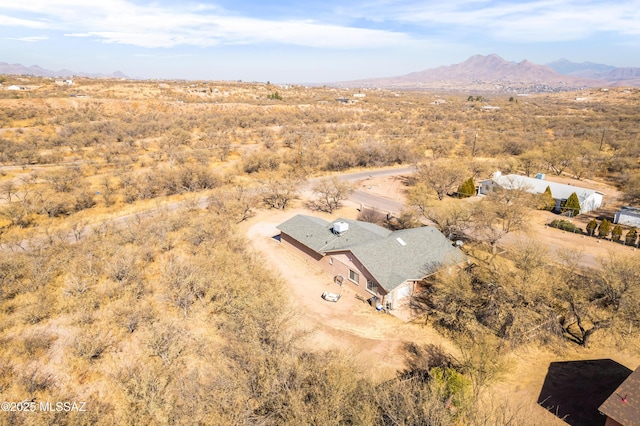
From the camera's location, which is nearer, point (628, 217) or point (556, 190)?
point (628, 217)

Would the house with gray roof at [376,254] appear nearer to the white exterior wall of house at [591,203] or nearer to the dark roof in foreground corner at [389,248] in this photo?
the dark roof in foreground corner at [389,248]

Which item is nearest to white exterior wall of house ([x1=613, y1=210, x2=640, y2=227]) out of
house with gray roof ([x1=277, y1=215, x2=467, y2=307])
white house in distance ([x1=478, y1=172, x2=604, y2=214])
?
white house in distance ([x1=478, y1=172, x2=604, y2=214])

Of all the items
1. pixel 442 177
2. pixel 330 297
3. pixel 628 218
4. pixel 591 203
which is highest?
pixel 442 177

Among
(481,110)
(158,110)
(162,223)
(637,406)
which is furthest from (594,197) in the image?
(158,110)

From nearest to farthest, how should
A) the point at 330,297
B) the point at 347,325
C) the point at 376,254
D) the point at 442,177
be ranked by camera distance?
the point at 347,325 < the point at 330,297 < the point at 376,254 < the point at 442,177

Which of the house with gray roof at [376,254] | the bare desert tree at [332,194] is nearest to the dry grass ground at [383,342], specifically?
the house with gray roof at [376,254]

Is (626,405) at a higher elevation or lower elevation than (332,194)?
higher

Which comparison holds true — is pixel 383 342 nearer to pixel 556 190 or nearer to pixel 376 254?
pixel 376 254

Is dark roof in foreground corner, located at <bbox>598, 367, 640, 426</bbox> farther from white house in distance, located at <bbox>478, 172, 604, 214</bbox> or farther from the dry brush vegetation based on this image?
white house in distance, located at <bbox>478, 172, 604, 214</bbox>

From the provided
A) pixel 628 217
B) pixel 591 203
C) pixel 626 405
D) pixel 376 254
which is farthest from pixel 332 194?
pixel 626 405
